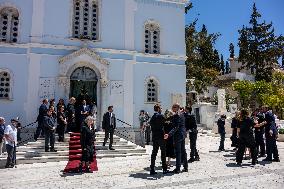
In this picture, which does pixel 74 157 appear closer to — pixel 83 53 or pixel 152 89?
pixel 83 53

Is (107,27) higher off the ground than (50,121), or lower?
higher

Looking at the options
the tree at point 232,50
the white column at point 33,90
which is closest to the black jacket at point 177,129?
the white column at point 33,90

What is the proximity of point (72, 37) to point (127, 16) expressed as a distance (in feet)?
11.6

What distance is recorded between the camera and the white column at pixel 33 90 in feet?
52.2

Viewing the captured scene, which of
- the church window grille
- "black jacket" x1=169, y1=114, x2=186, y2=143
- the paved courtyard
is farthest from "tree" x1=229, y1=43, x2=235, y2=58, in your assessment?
"black jacket" x1=169, y1=114, x2=186, y2=143

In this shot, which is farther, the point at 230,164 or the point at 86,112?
the point at 86,112

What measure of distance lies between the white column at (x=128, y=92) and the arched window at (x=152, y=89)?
3.76 feet

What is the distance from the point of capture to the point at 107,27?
17.8 meters

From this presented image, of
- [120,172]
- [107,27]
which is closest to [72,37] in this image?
[107,27]

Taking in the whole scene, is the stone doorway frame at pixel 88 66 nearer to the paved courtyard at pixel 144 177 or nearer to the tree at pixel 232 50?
the paved courtyard at pixel 144 177

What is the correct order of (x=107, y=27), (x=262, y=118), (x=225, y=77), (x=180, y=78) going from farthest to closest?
1. (x=225, y=77)
2. (x=180, y=78)
3. (x=107, y=27)
4. (x=262, y=118)

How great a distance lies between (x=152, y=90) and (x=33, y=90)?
6.82m

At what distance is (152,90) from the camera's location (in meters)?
18.5

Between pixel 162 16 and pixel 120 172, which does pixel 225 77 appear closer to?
pixel 162 16
